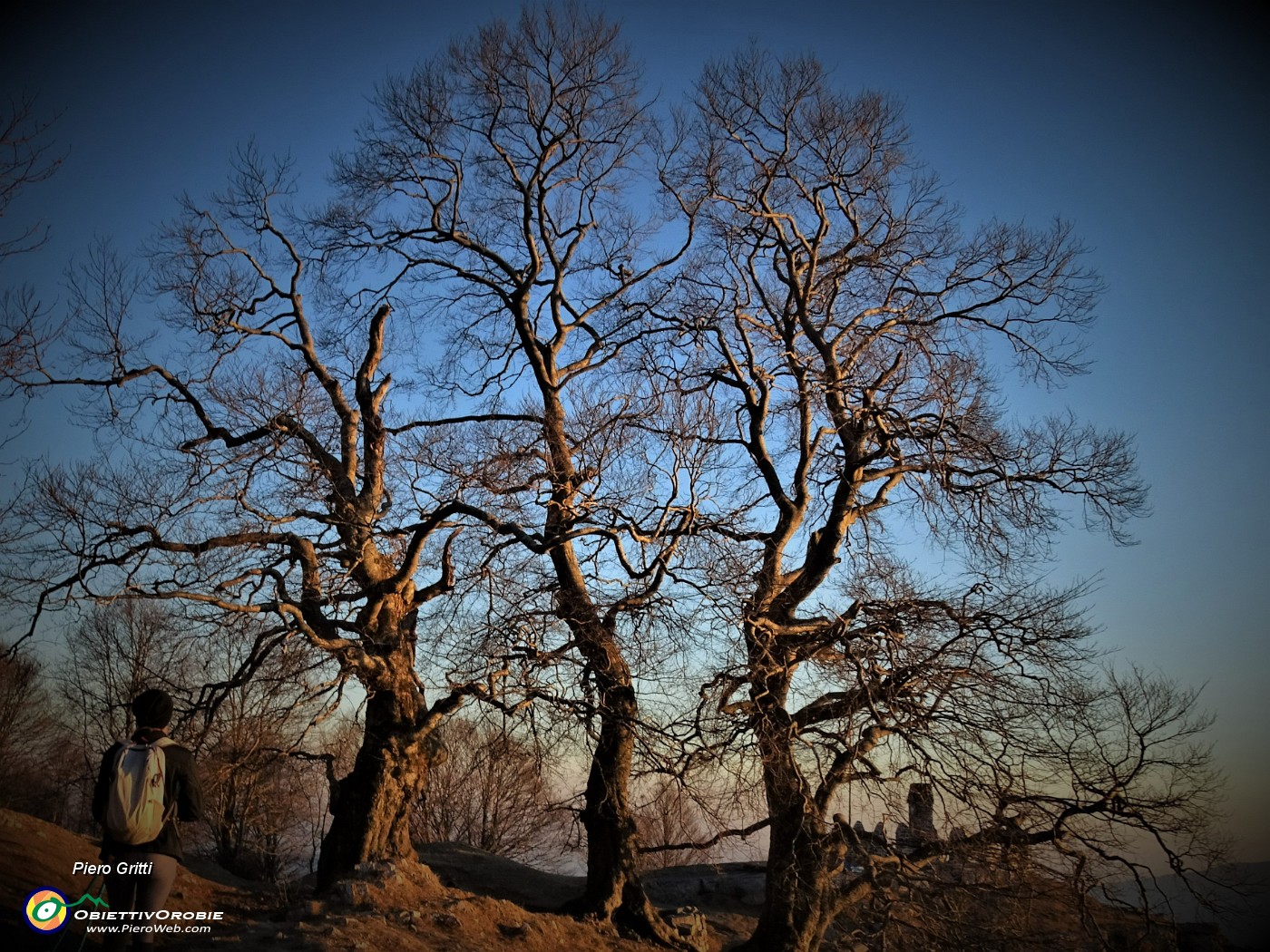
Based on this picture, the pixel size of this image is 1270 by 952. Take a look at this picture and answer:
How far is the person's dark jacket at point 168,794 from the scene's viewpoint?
552 centimetres

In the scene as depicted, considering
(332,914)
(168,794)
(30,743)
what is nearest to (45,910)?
(332,914)

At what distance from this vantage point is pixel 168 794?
562 centimetres

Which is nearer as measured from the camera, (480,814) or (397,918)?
(397,918)

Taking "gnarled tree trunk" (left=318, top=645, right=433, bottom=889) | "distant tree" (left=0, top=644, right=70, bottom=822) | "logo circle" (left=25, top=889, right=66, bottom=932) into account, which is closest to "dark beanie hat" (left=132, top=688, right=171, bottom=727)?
"logo circle" (left=25, top=889, right=66, bottom=932)

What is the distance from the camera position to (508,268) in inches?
518

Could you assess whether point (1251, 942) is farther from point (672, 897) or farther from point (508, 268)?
point (508, 268)

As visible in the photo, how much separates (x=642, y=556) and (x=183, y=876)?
6.13 meters

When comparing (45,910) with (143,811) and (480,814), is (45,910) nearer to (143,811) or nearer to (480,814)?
(143,811)

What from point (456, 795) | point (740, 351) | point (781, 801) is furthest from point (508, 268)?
point (456, 795)

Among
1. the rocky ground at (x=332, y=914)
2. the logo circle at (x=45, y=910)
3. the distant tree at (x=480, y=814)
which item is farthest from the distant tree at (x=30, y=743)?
the logo circle at (x=45, y=910)

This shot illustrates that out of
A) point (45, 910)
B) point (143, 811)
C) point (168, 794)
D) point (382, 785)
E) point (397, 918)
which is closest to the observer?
point (143, 811)

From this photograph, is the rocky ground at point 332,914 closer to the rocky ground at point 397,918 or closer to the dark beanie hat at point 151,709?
the rocky ground at point 397,918

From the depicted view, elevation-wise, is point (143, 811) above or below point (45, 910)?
above

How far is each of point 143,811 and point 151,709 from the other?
24.9 inches
